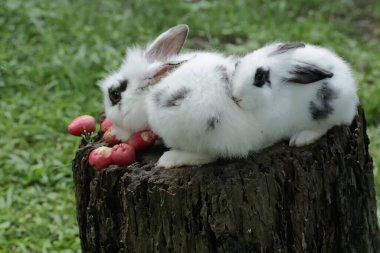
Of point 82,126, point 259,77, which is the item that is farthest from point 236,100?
point 82,126

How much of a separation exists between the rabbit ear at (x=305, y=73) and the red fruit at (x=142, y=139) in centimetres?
76

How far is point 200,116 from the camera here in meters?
3.28

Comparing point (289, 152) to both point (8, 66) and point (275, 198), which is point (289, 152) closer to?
point (275, 198)

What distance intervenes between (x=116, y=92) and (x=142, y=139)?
278 millimetres

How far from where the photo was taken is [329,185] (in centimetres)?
373

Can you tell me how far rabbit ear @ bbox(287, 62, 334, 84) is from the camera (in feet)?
11.2

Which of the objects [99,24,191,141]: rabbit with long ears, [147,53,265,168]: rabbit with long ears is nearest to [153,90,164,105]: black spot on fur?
[147,53,265,168]: rabbit with long ears

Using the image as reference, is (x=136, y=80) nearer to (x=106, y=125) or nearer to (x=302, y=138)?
(x=106, y=125)

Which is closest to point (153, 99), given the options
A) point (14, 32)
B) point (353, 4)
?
point (14, 32)

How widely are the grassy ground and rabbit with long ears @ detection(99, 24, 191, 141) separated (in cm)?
165

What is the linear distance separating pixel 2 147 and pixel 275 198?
3186 mm

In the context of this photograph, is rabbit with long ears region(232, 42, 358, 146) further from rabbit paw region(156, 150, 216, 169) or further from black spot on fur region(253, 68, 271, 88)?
rabbit paw region(156, 150, 216, 169)

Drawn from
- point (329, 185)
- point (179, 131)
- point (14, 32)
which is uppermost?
point (14, 32)

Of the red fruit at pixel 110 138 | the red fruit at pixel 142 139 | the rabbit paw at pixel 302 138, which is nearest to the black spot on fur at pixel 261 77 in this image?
the rabbit paw at pixel 302 138
